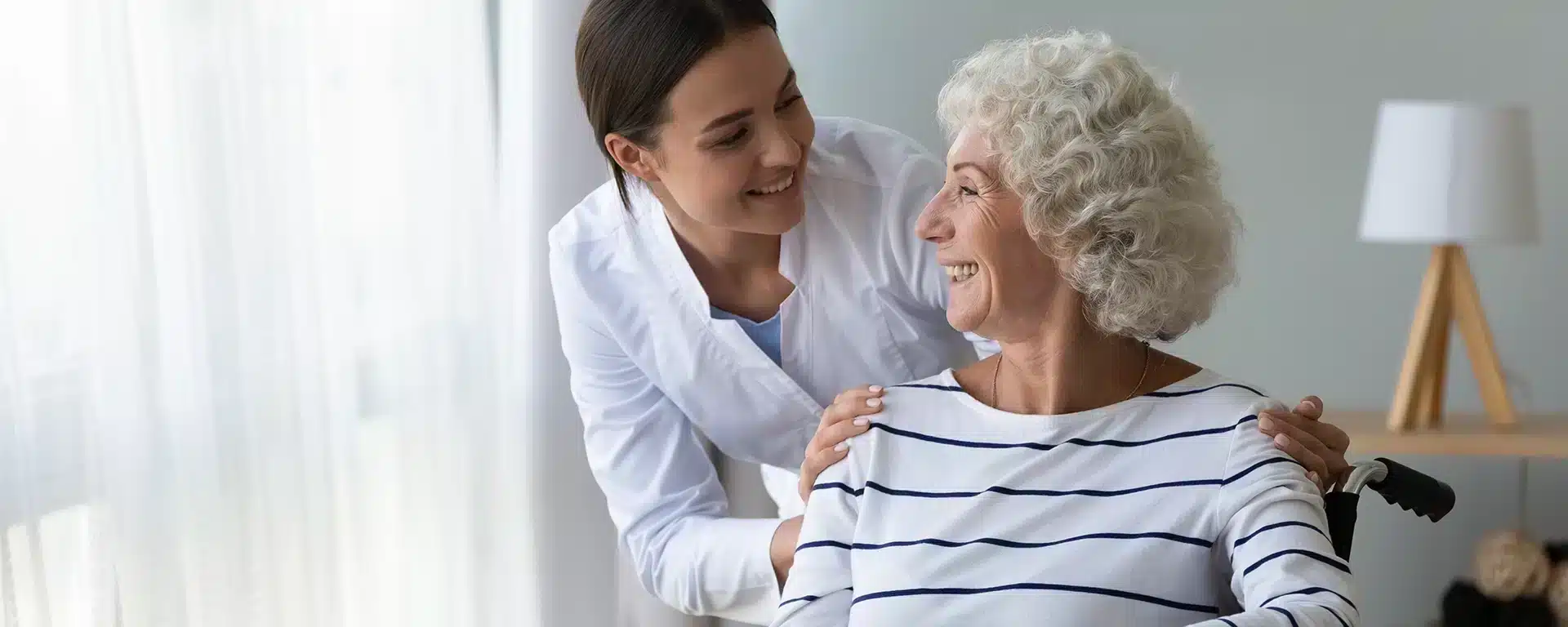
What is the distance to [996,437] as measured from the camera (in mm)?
1526

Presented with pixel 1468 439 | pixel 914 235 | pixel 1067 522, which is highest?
pixel 914 235

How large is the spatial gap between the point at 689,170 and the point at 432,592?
38.7 inches

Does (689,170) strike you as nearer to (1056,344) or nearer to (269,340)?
(1056,344)

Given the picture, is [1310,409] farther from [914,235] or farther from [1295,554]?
[914,235]

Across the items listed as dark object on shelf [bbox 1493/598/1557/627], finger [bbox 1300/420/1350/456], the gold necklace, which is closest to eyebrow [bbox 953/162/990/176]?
the gold necklace

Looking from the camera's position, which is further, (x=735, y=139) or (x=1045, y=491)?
(x=735, y=139)

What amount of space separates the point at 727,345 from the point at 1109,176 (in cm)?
66

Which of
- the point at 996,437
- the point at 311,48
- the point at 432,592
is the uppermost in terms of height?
the point at 311,48

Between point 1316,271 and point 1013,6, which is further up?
point 1013,6

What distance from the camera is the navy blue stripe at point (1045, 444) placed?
1459 mm

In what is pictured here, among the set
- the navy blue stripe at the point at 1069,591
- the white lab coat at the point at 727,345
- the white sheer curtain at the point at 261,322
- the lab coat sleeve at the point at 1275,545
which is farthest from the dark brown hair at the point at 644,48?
the lab coat sleeve at the point at 1275,545

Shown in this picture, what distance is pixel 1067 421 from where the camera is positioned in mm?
1503

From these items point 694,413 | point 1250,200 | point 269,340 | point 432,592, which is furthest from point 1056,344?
point 1250,200

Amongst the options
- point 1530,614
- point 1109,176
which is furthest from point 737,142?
point 1530,614
